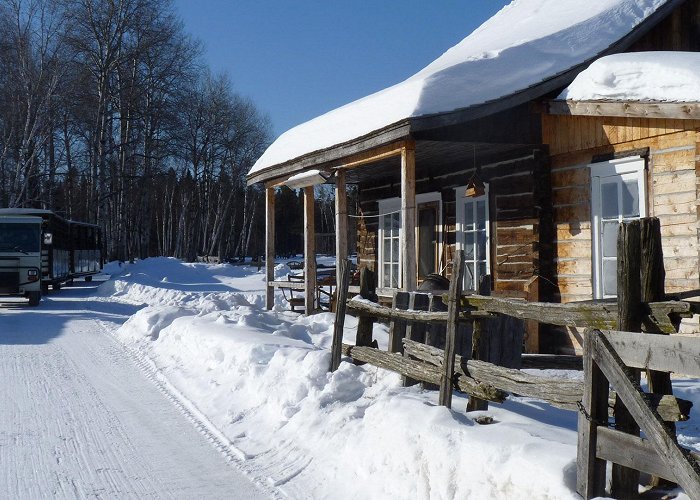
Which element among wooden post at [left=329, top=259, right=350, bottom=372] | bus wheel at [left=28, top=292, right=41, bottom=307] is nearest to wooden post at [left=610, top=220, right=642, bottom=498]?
wooden post at [left=329, top=259, right=350, bottom=372]

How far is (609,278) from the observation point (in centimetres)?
942

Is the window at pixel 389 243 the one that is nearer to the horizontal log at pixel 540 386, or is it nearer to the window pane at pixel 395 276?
the window pane at pixel 395 276

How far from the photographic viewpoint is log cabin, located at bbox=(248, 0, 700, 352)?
28.1 ft

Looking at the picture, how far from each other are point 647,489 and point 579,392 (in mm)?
618

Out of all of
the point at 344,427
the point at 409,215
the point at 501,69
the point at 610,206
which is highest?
the point at 501,69

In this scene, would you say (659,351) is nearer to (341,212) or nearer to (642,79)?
(642,79)

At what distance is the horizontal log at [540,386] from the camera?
11.4ft

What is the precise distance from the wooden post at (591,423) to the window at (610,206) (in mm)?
5562

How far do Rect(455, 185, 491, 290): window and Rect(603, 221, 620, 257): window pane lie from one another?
237 centimetres

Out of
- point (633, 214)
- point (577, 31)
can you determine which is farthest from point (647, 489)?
point (577, 31)

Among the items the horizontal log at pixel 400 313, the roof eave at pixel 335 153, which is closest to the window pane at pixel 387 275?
the roof eave at pixel 335 153

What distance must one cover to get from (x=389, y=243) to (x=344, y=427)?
31.8ft

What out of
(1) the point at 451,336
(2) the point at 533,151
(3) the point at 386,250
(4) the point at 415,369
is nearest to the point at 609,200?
(2) the point at 533,151

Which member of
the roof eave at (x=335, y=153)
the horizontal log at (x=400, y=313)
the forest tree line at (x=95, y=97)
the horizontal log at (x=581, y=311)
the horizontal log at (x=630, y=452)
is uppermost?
the forest tree line at (x=95, y=97)
